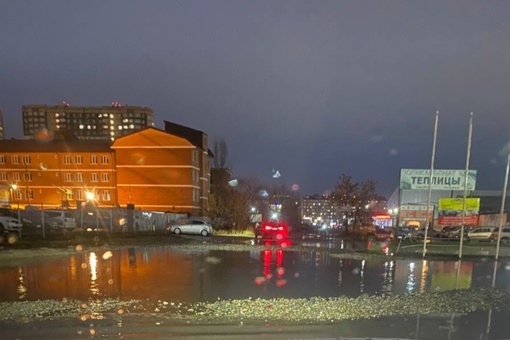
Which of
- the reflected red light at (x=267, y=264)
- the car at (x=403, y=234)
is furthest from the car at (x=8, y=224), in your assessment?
the car at (x=403, y=234)

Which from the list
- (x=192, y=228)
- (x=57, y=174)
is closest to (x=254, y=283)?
(x=192, y=228)

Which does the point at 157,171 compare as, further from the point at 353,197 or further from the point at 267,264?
the point at 267,264

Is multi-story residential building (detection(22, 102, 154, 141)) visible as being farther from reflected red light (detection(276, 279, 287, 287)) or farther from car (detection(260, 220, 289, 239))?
reflected red light (detection(276, 279, 287, 287))

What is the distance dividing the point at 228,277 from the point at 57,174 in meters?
52.6

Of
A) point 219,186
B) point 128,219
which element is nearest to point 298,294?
point 128,219

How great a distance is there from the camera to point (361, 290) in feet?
34.6

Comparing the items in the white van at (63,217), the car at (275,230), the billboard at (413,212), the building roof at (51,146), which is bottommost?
the billboard at (413,212)

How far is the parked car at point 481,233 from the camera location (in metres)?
35.1

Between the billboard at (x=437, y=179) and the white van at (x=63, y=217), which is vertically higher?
the billboard at (x=437, y=179)

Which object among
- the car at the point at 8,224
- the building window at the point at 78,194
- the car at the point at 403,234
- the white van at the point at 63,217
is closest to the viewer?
the car at the point at 8,224

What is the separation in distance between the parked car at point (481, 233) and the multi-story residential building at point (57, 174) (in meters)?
44.5

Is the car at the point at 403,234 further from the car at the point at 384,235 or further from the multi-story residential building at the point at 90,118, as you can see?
the multi-story residential building at the point at 90,118

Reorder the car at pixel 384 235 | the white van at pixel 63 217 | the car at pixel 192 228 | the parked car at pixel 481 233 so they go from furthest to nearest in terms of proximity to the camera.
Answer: the car at pixel 384 235
the parked car at pixel 481 233
the car at pixel 192 228
the white van at pixel 63 217

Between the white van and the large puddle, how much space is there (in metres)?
11.4
